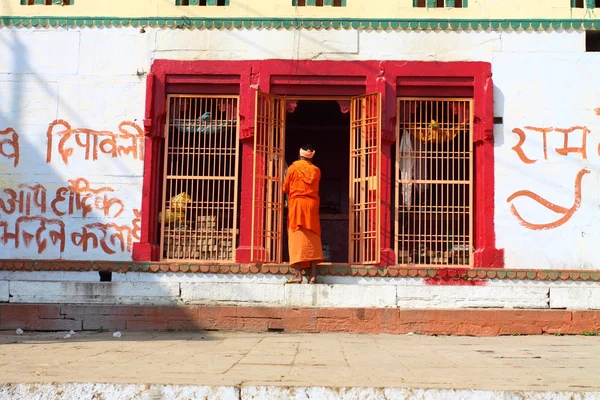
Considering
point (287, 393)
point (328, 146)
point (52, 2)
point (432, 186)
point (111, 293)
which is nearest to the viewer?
point (287, 393)

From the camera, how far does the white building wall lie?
10352 millimetres

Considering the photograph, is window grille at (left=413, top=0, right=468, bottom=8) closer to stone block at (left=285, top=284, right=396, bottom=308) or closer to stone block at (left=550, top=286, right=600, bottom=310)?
stone block at (left=285, top=284, right=396, bottom=308)

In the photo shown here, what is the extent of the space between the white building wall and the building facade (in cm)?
2

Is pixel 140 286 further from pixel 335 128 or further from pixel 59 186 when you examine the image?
pixel 335 128

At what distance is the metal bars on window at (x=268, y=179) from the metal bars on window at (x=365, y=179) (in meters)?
0.96

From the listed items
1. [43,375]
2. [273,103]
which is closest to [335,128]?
[273,103]

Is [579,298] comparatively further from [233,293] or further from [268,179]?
[233,293]

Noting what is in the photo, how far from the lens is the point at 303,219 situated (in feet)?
33.2

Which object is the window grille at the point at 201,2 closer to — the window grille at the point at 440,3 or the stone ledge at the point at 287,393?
the window grille at the point at 440,3

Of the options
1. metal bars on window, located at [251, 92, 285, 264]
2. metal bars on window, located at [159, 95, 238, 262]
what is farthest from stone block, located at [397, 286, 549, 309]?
metal bars on window, located at [159, 95, 238, 262]

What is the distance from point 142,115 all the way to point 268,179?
1.92m

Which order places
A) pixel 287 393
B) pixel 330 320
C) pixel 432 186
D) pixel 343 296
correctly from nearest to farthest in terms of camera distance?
pixel 287 393
pixel 330 320
pixel 343 296
pixel 432 186

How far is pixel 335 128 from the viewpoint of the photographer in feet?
48.7

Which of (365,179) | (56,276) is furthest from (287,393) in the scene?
(56,276)
